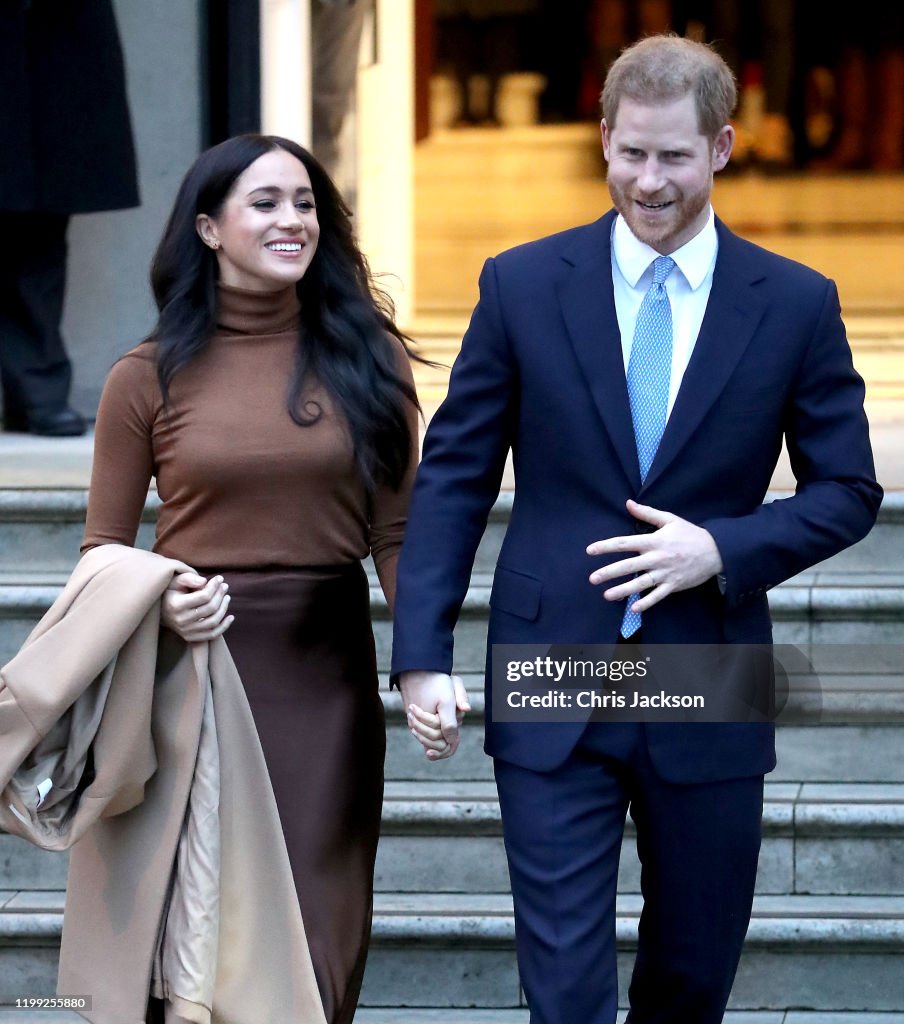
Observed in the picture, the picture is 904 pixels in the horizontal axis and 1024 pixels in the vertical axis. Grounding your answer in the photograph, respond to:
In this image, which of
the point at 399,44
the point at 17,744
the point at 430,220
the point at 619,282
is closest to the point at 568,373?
the point at 619,282

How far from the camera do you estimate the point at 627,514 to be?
2.91 meters

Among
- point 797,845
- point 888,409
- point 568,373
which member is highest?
point 568,373

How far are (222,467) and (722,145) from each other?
3.19 ft

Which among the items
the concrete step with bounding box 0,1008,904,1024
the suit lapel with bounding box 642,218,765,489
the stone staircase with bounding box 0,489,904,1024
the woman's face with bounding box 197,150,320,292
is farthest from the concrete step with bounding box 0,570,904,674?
the suit lapel with bounding box 642,218,765,489

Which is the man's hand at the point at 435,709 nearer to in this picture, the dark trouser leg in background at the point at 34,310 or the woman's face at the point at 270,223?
the woman's face at the point at 270,223

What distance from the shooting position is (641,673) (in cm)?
293

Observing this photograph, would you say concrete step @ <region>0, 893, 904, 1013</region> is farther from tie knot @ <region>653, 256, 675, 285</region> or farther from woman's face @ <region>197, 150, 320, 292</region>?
tie knot @ <region>653, 256, 675, 285</region>

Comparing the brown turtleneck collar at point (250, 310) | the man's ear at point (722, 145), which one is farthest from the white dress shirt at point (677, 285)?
the brown turtleneck collar at point (250, 310)

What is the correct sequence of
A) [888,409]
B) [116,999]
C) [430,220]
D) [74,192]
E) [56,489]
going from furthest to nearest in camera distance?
[430,220] < [888,409] < [74,192] < [56,489] < [116,999]

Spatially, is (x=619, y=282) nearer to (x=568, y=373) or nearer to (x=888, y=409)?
(x=568, y=373)

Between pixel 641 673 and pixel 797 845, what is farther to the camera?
pixel 797 845

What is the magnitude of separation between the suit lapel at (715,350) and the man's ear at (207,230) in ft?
2.93

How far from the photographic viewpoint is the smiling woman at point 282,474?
10.8 feet

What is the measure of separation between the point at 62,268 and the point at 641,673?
3222 millimetres
